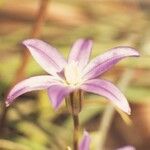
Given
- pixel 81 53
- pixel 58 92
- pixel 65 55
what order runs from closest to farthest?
pixel 58 92 → pixel 81 53 → pixel 65 55

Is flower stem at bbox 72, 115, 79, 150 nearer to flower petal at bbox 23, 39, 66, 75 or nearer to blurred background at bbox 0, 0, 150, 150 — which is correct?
flower petal at bbox 23, 39, 66, 75

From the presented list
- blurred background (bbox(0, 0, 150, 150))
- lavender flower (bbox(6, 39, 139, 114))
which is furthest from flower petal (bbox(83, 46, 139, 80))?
blurred background (bbox(0, 0, 150, 150))

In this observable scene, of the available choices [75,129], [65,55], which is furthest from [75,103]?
[65,55]

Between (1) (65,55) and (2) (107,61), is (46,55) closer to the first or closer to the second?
(2) (107,61)

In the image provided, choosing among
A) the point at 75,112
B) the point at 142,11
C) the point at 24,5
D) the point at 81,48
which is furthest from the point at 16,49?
the point at 75,112

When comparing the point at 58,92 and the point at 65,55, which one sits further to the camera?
the point at 65,55

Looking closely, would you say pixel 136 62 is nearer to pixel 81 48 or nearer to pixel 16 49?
pixel 16 49

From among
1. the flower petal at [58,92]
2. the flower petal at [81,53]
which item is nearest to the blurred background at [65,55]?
the flower petal at [81,53]
